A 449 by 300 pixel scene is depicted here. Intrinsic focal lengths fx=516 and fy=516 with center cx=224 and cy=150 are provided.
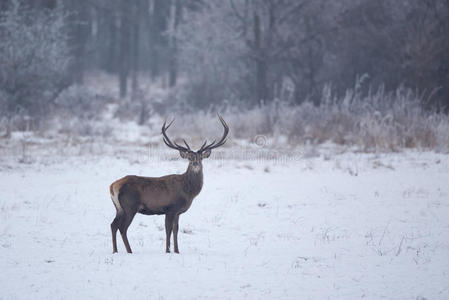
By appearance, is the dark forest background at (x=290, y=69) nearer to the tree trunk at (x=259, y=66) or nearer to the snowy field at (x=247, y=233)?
the tree trunk at (x=259, y=66)

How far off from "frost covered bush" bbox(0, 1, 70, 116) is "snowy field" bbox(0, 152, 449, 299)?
6577mm

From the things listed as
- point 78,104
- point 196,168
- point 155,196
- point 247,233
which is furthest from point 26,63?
point 155,196

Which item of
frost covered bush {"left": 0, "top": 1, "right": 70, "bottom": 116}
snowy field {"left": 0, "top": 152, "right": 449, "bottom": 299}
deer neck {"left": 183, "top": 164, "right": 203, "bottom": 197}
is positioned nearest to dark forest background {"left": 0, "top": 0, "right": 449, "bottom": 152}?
frost covered bush {"left": 0, "top": 1, "right": 70, "bottom": 116}

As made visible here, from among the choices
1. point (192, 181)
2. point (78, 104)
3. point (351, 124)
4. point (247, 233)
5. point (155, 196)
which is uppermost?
point (78, 104)

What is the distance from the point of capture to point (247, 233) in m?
7.88

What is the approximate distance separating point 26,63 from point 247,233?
1345 centimetres

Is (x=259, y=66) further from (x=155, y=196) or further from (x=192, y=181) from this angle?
(x=155, y=196)

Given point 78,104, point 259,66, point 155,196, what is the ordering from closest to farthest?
1. point 155,196
2. point 78,104
3. point 259,66

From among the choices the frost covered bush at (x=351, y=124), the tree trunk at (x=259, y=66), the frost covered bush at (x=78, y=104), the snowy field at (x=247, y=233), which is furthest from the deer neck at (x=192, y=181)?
the tree trunk at (x=259, y=66)

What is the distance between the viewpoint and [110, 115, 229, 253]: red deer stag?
6.26m

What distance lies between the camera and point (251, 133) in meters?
17.2

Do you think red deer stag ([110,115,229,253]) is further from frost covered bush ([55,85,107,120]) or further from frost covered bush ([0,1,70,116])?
frost covered bush ([55,85,107,120])

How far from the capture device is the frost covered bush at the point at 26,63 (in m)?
17.9

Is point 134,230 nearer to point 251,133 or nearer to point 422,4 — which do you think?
point 251,133
